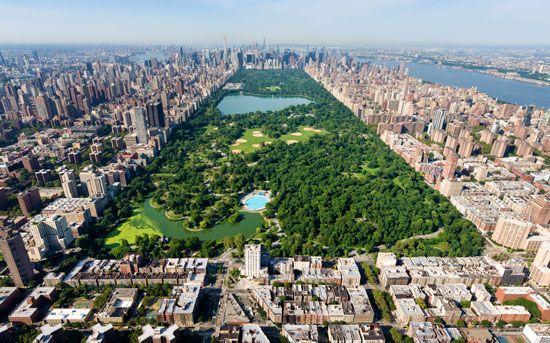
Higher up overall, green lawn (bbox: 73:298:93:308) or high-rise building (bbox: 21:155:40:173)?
high-rise building (bbox: 21:155:40:173)

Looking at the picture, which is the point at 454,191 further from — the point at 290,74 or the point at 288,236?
the point at 290,74

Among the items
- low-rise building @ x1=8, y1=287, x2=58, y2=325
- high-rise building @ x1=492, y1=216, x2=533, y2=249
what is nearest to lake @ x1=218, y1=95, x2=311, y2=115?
high-rise building @ x1=492, y1=216, x2=533, y2=249

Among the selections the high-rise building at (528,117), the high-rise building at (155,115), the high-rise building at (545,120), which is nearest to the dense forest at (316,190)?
the high-rise building at (155,115)

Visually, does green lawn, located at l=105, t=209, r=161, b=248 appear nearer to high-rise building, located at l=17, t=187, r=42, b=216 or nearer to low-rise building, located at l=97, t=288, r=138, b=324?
low-rise building, located at l=97, t=288, r=138, b=324

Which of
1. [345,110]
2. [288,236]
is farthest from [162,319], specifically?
[345,110]

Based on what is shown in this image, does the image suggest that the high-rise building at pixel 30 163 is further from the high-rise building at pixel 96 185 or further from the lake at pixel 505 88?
the lake at pixel 505 88
